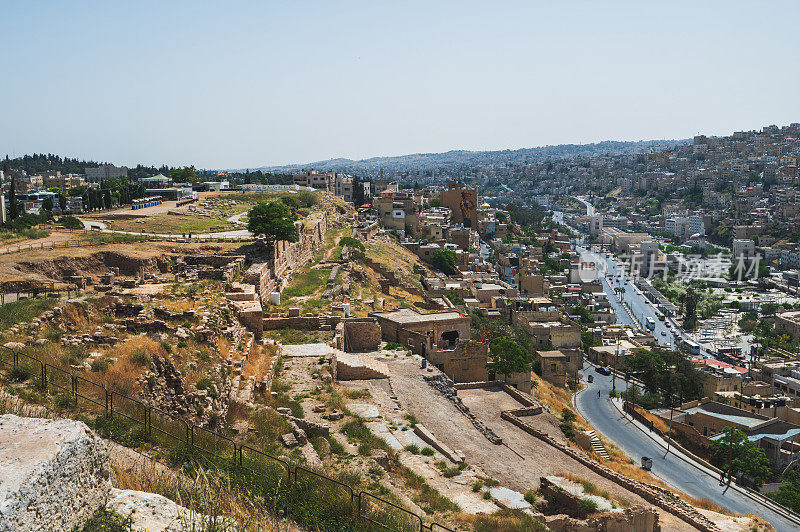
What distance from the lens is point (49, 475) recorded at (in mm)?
4723

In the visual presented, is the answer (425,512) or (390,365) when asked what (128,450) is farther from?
(390,365)

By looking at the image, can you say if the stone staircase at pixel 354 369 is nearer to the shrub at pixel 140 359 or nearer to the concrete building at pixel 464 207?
the shrub at pixel 140 359

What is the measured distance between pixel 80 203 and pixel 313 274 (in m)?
25.1

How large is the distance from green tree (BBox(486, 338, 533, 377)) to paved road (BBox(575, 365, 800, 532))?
623cm

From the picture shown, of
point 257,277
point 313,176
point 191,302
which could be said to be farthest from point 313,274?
Answer: point 313,176

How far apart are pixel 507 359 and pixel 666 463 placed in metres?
8.30

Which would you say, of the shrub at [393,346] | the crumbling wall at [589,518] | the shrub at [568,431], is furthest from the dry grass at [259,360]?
the shrub at [568,431]

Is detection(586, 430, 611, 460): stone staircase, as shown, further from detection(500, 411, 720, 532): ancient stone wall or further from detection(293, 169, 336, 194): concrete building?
detection(293, 169, 336, 194): concrete building

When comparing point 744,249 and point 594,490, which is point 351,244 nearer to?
point 594,490

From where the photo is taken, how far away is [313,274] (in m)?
30.0

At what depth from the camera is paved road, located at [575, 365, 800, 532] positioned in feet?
68.5

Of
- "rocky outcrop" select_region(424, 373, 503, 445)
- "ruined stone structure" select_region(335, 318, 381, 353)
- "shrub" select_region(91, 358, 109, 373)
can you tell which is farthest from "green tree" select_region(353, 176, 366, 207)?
"shrub" select_region(91, 358, 109, 373)

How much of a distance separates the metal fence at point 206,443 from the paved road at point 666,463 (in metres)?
16.8

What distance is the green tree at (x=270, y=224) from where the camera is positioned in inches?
1027
